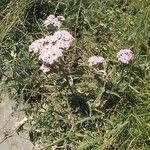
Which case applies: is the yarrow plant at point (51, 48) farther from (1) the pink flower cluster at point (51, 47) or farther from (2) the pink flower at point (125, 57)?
(2) the pink flower at point (125, 57)

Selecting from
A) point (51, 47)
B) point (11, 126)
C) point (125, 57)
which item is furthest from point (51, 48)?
point (11, 126)

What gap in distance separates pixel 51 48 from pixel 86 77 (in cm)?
54

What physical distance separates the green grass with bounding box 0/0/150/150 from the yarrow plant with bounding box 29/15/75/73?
25cm

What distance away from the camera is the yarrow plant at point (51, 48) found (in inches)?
106

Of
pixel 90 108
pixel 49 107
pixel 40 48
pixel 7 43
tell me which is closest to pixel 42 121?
pixel 49 107

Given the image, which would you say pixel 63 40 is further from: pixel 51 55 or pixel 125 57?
pixel 125 57

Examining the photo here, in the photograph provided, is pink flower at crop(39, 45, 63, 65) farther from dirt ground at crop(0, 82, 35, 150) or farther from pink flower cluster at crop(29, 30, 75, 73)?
dirt ground at crop(0, 82, 35, 150)

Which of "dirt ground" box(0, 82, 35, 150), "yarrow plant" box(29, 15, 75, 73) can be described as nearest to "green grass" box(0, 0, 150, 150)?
"dirt ground" box(0, 82, 35, 150)

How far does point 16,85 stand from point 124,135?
0.89 m

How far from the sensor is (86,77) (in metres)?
3.19

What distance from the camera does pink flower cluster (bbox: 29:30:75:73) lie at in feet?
8.82

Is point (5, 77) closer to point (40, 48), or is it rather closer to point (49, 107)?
point (49, 107)

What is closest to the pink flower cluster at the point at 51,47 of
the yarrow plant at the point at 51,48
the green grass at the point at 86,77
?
the yarrow plant at the point at 51,48

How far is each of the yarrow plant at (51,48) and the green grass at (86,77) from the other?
253mm
